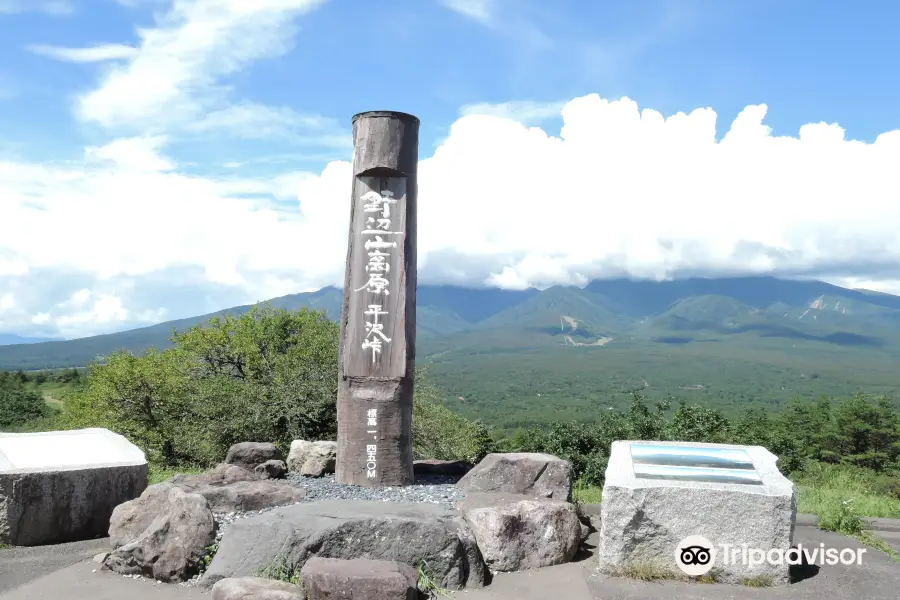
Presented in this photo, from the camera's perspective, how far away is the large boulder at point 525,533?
7059 millimetres

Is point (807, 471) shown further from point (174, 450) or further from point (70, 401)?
point (70, 401)

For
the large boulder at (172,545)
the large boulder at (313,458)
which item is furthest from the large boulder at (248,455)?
the large boulder at (172,545)

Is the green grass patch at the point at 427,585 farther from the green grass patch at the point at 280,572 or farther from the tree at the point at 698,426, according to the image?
the tree at the point at 698,426

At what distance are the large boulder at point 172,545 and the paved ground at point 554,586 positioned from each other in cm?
12

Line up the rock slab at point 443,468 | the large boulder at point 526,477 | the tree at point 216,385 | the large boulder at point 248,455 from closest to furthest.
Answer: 1. the large boulder at point 526,477
2. the large boulder at point 248,455
3. the rock slab at point 443,468
4. the tree at point 216,385

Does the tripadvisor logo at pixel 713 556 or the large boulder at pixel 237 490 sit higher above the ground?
the large boulder at pixel 237 490

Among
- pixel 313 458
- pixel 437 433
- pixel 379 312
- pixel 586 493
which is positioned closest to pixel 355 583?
pixel 379 312

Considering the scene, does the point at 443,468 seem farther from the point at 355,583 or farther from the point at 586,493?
the point at 355,583

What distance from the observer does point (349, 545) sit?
6.66 m

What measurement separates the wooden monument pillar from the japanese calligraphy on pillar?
0.04ft

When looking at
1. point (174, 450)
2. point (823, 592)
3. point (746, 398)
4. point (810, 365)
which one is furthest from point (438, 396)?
point (810, 365)

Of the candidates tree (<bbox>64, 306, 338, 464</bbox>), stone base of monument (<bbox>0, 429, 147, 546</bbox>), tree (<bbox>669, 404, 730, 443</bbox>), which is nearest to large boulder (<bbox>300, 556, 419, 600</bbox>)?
stone base of monument (<bbox>0, 429, 147, 546</bbox>)

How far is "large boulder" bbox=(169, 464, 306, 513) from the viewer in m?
7.77

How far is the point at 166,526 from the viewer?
693 cm
